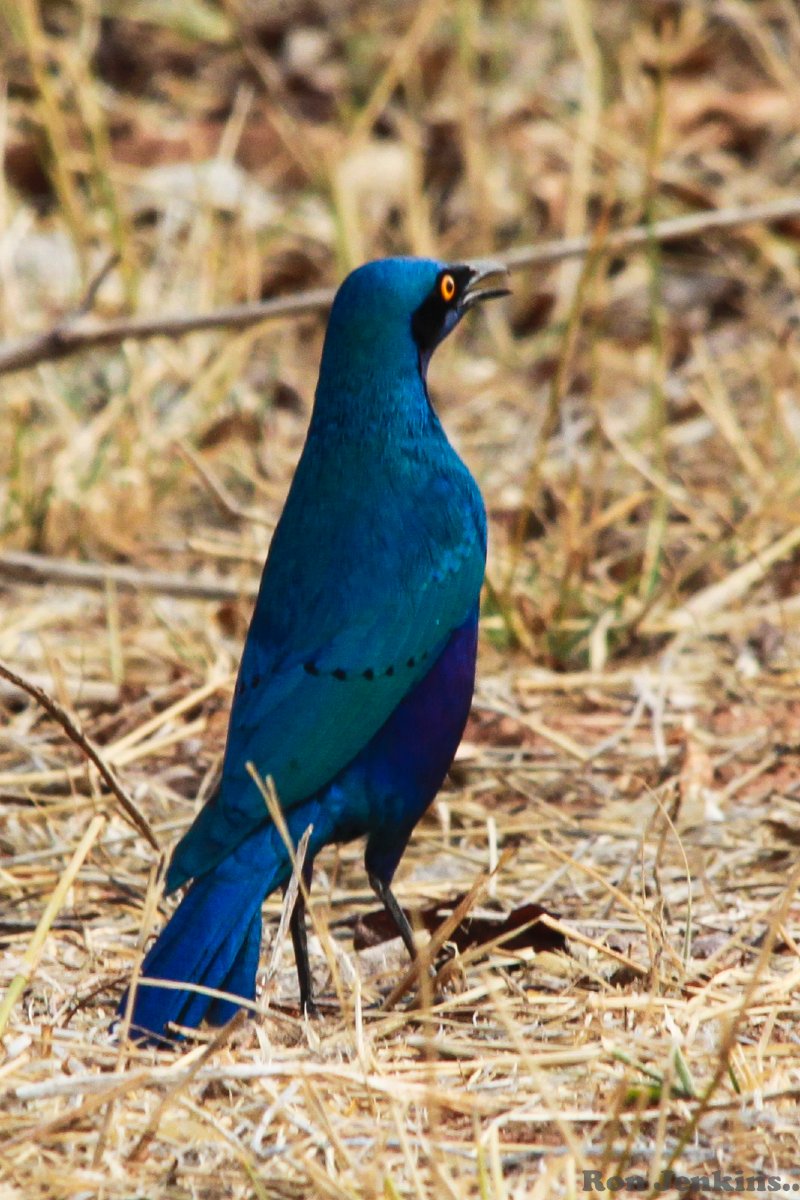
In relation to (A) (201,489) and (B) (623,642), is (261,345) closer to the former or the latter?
(A) (201,489)

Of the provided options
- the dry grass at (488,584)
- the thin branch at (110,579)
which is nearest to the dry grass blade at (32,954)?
the dry grass at (488,584)

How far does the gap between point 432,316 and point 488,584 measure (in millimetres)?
1008

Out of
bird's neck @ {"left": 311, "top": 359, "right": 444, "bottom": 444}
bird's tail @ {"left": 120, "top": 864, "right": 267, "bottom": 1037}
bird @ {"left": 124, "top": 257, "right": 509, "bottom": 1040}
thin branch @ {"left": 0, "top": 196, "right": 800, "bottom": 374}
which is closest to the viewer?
bird's tail @ {"left": 120, "top": 864, "right": 267, "bottom": 1037}

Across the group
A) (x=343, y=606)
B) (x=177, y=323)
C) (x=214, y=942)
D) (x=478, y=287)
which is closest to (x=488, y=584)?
(x=478, y=287)

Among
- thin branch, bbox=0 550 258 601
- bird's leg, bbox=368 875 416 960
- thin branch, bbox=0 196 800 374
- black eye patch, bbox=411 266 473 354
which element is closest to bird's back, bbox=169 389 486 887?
black eye patch, bbox=411 266 473 354

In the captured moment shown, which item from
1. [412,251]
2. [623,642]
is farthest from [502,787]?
[412,251]

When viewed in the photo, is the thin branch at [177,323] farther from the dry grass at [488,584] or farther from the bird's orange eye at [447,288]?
the bird's orange eye at [447,288]

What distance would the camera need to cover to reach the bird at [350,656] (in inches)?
107

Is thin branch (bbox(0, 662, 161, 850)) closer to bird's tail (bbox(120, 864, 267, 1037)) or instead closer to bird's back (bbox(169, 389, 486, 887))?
bird's back (bbox(169, 389, 486, 887))

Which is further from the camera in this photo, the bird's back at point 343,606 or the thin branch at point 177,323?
the thin branch at point 177,323

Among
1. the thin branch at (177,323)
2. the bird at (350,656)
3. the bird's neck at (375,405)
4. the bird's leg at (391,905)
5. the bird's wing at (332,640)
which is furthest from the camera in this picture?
the thin branch at (177,323)

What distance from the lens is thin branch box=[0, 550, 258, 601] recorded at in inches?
177

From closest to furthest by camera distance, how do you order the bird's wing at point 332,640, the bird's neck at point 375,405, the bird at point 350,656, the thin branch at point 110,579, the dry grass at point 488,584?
1. the dry grass at point 488,584
2. the bird at point 350,656
3. the bird's wing at point 332,640
4. the bird's neck at point 375,405
5. the thin branch at point 110,579

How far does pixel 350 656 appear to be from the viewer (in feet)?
9.62
